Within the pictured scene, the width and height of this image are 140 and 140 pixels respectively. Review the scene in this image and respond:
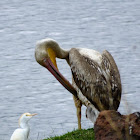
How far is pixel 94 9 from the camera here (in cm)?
1429

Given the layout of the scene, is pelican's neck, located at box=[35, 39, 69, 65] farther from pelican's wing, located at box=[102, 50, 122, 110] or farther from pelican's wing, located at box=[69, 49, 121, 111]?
pelican's wing, located at box=[102, 50, 122, 110]

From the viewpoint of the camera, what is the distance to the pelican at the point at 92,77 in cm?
736

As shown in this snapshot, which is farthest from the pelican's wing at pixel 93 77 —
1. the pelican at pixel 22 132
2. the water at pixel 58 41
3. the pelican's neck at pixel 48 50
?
the pelican at pixel 22 132

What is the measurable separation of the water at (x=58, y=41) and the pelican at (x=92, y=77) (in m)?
0.47

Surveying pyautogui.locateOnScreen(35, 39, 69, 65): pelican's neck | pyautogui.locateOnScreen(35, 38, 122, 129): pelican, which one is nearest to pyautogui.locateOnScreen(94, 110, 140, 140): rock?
pyautogui.locateOnScreen(35, 38, 122, 129): pelican

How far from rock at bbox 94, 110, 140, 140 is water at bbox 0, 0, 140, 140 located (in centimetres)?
196

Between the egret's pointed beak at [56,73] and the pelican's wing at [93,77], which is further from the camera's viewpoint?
the egret's pointed beak at [56,73]

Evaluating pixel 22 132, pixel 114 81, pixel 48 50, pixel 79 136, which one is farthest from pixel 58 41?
pixel 22 132

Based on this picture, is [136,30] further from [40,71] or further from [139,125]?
[139,125]

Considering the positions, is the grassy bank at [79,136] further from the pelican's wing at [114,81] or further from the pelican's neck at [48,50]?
the pelican's neck at [48,50]

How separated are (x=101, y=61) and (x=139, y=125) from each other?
6.75 ft

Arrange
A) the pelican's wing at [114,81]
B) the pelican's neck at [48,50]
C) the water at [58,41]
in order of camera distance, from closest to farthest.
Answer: the pelican's wing at [114,81]
the pelican's neck at [48,50]
the water at [58,41]

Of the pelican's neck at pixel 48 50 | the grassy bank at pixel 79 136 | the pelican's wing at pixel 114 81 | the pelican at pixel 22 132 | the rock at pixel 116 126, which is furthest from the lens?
the pelican's neck at pixel 48 50

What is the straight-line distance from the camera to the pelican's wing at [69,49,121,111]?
736 cm
